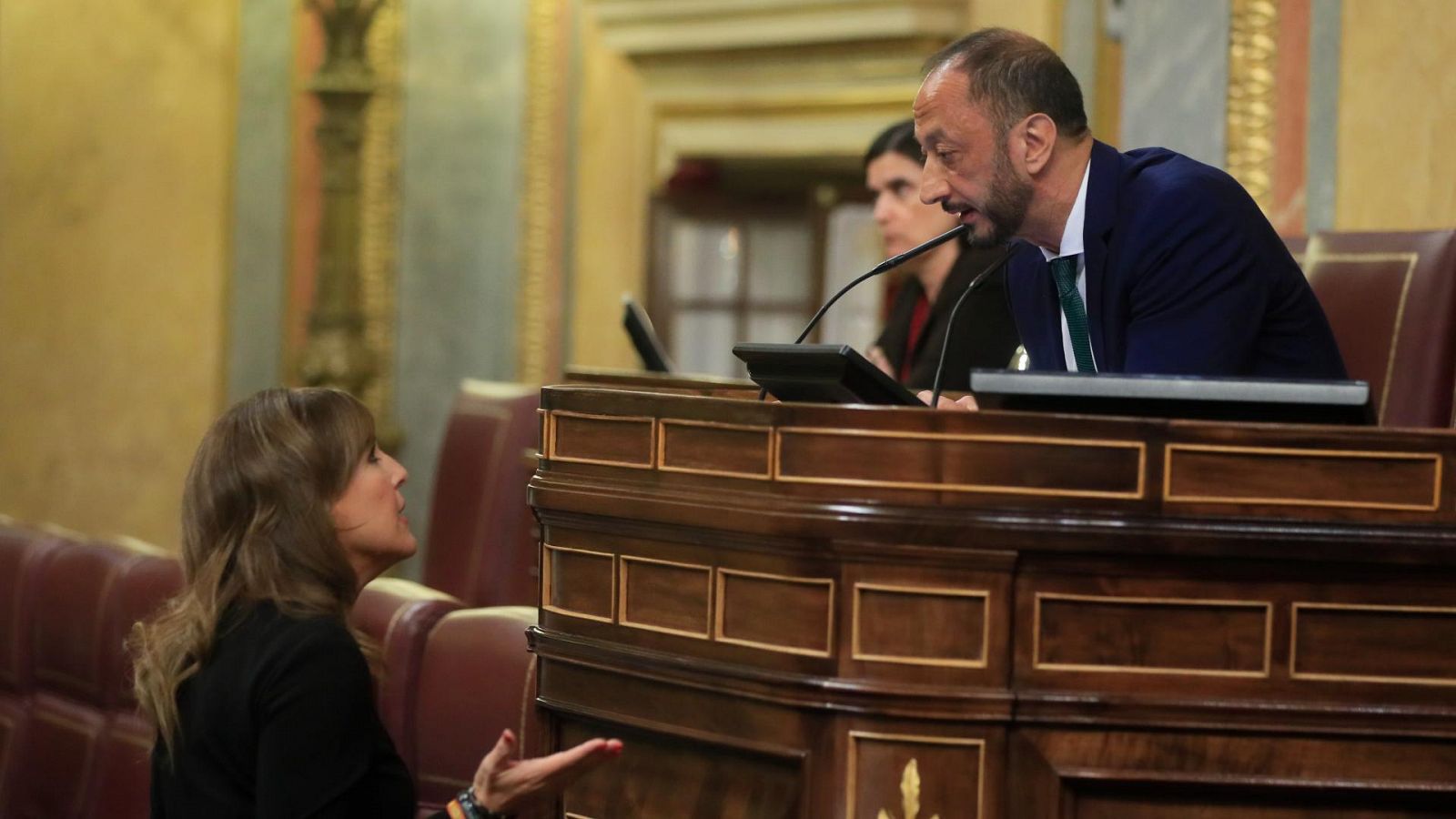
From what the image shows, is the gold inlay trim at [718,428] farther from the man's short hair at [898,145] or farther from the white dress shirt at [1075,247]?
the man's short hair at [898,145]

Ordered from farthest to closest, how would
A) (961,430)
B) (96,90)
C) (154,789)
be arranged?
(96,90) → (154,789) → (961,430)

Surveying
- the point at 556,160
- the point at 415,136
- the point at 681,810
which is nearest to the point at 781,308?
the point at 556,160

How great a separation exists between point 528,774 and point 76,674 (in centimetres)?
198

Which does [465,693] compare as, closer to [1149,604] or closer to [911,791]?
[911,791]

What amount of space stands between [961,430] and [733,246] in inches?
217

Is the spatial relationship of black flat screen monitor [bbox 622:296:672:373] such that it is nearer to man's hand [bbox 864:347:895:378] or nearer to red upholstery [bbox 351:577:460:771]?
man's hand [bbox 864:347:895:378]

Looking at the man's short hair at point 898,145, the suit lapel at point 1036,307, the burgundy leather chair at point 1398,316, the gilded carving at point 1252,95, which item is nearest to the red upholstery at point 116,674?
the suit lapel at point 1036,307

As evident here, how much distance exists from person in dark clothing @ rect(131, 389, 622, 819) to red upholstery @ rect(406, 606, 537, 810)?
0.54 metres

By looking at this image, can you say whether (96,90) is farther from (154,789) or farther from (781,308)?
(154,789)

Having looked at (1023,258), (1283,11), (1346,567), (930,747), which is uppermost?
(1283,11)

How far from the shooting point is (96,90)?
7.59 m

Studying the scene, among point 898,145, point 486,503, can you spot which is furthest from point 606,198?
point 898,145

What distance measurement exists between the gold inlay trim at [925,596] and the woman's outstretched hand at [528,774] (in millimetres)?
254

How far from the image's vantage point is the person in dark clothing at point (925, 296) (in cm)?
325
